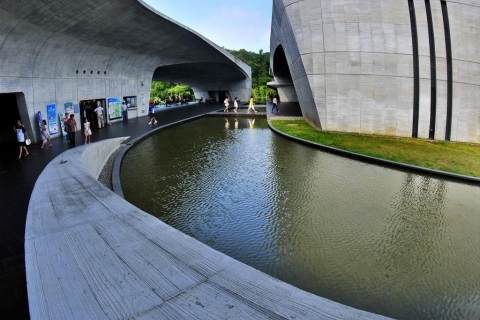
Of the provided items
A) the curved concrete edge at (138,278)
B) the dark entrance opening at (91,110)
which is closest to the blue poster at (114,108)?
the dark entrance opening at (91,110)

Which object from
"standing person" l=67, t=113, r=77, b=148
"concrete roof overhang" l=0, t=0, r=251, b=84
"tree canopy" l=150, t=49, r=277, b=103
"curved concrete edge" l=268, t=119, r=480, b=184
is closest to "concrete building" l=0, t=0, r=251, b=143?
"concrete roof overhang" l=0, t=0, r=251, b=84

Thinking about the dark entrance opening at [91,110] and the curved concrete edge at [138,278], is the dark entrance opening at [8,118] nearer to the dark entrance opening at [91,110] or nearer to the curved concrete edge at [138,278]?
the dark entrance opening at [91,110]

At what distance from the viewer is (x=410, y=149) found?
13562 millimetres

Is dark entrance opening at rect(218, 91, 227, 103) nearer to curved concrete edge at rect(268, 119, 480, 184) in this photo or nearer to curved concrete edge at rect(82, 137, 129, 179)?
curved concrete edge at rect(268, 119, 480, 184)

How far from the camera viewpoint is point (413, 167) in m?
10.9

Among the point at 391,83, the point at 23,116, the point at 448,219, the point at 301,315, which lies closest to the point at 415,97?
the point at 391,83

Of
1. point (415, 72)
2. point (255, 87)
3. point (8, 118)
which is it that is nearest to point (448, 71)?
point (415, 72)

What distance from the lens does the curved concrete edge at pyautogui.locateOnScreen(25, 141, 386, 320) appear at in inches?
103

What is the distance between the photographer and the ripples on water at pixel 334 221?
4.65 m

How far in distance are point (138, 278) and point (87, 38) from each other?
56.5ft

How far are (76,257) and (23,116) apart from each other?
13748 mm

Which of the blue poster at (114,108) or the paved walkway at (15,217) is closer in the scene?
the paved walkway at (15,217)

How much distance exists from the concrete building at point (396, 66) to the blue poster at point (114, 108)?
566 inches

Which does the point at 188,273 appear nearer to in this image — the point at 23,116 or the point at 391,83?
the point at 23,116
